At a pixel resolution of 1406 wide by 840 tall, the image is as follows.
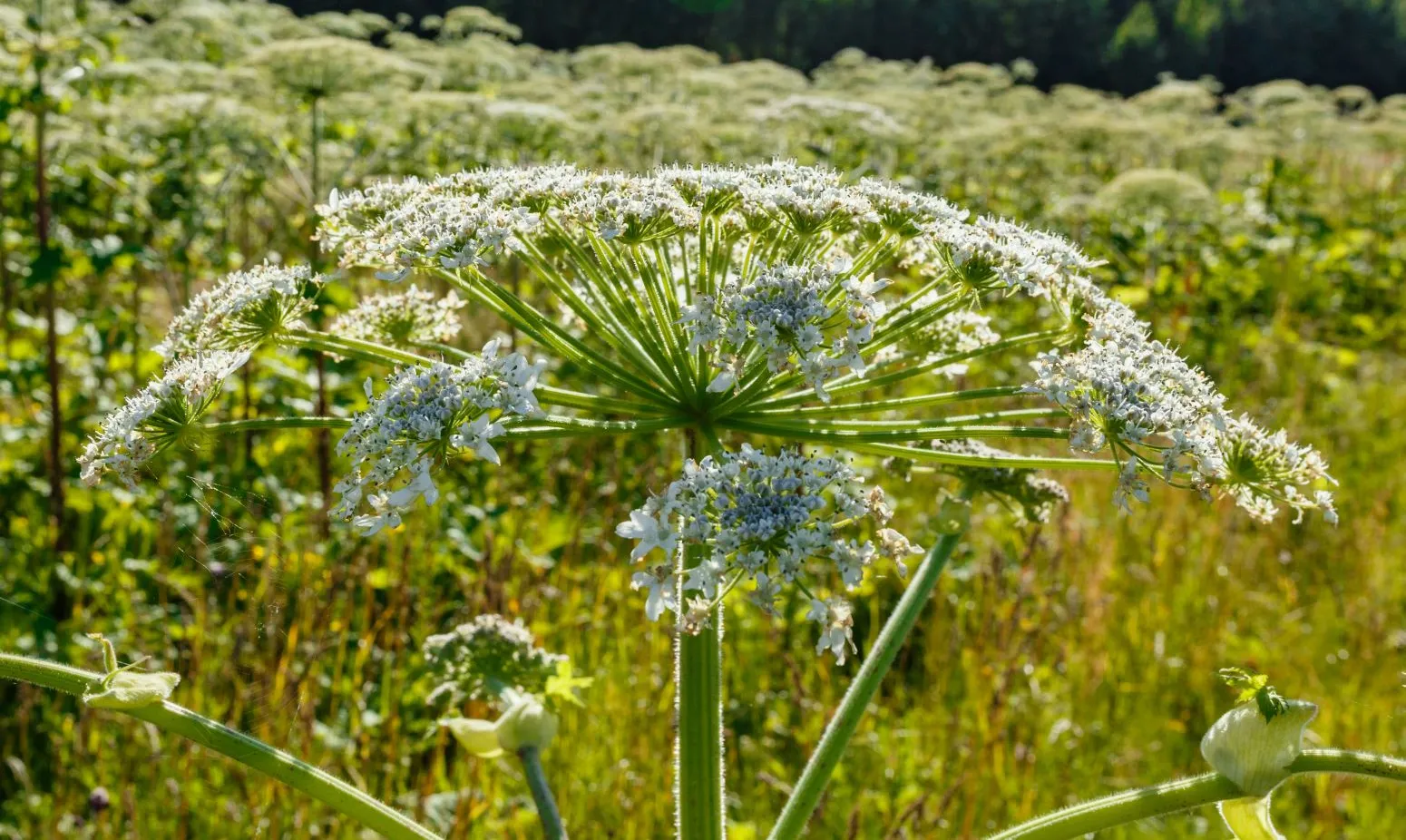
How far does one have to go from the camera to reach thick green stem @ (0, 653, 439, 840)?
5.47 feet

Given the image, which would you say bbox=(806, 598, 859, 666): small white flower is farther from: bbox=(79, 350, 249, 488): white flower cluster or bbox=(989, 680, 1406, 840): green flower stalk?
bbox=(79, 350, 249, 488): white flower cluster

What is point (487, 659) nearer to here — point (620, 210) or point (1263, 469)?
point (620, 210)

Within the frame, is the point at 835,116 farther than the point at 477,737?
Yes

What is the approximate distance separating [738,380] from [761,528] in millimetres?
463

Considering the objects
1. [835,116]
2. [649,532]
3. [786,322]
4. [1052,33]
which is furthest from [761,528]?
[1052,33]

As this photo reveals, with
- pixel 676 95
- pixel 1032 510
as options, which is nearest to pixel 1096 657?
pixel 1032 510

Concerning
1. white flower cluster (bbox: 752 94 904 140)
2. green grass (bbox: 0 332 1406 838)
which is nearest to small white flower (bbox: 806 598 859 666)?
green grass (bbox: 0 332 1406 838)

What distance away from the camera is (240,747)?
5.57 ft

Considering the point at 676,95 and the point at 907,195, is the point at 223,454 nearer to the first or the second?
the point at 907,195

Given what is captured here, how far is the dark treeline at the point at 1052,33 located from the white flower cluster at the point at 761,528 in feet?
173

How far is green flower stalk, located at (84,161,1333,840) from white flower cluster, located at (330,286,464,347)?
185 mm

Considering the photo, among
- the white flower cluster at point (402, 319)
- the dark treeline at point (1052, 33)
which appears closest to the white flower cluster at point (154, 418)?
the white flower cluster at point (402, 319)

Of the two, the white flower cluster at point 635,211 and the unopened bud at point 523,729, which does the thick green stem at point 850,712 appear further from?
the white flower cluster at point 635,211

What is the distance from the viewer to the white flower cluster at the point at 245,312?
2186 mm
